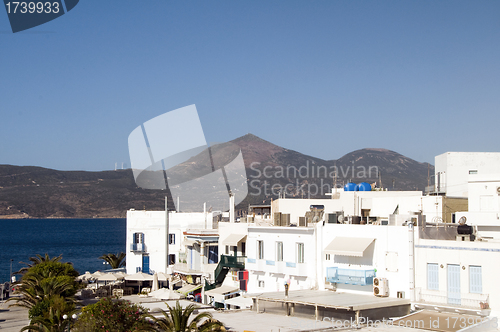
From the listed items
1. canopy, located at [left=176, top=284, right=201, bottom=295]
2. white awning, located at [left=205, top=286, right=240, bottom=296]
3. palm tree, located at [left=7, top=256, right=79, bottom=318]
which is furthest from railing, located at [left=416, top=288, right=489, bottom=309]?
canopy, located at [left=176, top=284, right=201, bottom=295]

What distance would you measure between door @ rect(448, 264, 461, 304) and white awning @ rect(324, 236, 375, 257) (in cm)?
373

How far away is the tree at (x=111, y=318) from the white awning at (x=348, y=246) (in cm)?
981

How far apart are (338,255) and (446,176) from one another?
17.4 m

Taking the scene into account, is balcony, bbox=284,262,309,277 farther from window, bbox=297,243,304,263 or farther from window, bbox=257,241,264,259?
window, bbox=257,241,264,259

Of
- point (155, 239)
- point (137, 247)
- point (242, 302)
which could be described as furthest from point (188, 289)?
point (137, 247)

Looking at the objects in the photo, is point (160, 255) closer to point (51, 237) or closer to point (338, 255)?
point (338, 255)

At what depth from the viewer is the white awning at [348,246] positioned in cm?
2251

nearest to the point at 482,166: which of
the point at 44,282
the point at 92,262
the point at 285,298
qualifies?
the point at 285,298

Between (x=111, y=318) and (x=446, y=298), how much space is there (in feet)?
40.1

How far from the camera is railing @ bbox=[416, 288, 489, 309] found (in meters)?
18.9

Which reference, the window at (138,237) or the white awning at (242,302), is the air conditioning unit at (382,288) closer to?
the white awning at (242,302)

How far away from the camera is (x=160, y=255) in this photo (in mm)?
44562

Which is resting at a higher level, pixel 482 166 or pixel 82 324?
pixel 482 166

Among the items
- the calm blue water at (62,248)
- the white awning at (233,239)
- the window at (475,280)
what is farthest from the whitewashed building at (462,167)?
the calm blue water at (62,248)
